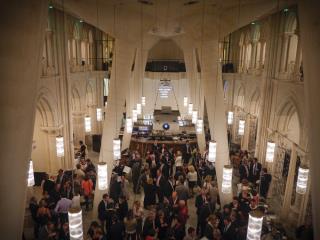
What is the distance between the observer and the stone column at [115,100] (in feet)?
38.4

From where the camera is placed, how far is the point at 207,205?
887cm

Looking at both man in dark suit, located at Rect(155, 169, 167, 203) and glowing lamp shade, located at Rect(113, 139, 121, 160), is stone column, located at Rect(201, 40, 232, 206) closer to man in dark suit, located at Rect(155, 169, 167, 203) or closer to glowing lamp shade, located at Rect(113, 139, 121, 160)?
man in dark suit, located at Rect(155, 169, 167, 203)

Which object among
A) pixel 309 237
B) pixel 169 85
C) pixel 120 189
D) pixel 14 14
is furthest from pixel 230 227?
pixel 169 85

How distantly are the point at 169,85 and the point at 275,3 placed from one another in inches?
674

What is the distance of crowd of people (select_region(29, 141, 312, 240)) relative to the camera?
775 centimetres

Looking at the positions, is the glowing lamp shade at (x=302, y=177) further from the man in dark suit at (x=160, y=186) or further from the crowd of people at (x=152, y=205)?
the man in dark suit at (x=160, y=186)

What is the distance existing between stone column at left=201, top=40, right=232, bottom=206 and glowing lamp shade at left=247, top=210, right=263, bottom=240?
530 centimetres

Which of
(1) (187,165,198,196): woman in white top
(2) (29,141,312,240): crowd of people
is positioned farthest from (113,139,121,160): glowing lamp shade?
(1) (187,165,198,196): woman in white top

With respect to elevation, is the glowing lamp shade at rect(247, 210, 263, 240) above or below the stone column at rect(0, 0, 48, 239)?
below

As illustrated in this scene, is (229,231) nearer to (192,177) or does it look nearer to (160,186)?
(160,186)

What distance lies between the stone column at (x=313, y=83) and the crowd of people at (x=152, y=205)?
8.10 ft

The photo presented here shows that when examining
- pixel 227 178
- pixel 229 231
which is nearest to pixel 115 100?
pixel 227 178

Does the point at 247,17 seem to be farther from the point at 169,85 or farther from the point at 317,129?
the point at 169,85

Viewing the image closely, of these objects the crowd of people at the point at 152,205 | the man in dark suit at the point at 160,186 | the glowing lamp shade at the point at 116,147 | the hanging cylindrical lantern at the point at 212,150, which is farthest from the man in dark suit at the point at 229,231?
the glowing lamp shade at the point at 116,147
